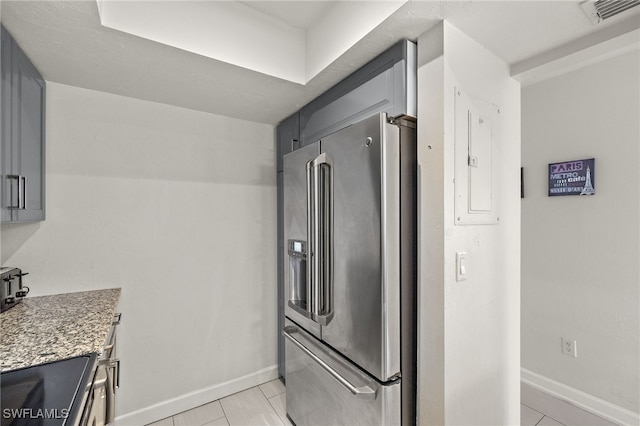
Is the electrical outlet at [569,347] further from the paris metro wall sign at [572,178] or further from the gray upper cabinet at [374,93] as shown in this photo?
the gray upper cabinet at [374,93]

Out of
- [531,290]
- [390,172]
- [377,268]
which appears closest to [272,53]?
[390,172]

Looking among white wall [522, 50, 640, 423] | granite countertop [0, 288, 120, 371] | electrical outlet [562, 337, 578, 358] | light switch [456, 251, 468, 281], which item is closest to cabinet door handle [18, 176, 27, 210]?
granite countertop [0, 288, 120, 371]

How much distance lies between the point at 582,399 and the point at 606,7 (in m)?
2.43

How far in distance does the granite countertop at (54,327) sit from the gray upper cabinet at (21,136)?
0.46 meters

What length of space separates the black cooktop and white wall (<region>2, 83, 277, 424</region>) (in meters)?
1.09

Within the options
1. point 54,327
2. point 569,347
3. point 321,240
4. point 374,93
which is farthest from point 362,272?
point 569,347

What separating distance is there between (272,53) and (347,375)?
Answer: 1.77 meters

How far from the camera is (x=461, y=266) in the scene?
4.35 feet

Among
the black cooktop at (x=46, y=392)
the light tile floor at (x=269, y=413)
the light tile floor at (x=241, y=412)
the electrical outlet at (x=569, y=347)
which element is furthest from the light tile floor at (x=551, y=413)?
the black cooktop at (x=46, y=392)

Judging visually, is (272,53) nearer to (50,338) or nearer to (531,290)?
(50,338)

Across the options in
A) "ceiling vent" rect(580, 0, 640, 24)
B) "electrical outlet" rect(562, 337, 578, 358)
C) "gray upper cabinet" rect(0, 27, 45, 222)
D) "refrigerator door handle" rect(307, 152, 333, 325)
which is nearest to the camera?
"ceiling vent" rect(580, 0, 640, 24)

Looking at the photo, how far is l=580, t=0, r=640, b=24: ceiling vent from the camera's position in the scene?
3.76 feet

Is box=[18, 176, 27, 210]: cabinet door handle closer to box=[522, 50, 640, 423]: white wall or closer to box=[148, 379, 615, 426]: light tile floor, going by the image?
box=[148, 379, 615, 426]: light tile floor

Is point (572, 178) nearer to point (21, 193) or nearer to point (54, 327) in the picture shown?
point (54, 327)
